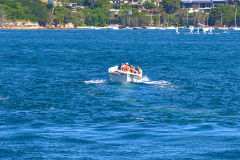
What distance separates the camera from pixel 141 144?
26297 mm

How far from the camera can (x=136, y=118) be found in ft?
111

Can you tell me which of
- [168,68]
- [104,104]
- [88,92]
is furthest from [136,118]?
[168,68]

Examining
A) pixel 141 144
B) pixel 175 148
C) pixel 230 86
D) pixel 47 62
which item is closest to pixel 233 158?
pixel 175 148

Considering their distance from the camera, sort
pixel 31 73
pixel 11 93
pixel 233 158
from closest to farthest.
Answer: pixel 233 158 → pixel 11 93 → pixel 31 73

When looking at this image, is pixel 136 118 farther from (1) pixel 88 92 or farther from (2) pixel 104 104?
(1) pixel 88 92

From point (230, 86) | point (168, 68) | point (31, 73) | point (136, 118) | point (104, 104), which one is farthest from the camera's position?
point (168, 68)

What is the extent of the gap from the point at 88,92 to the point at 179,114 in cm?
1288

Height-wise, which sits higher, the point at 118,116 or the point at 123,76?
the point at 123,76

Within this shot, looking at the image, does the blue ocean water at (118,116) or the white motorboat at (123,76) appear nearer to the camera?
the blue ocean water at (118,116)

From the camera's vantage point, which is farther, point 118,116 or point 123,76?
point 123,76

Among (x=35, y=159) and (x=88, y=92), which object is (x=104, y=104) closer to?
(x=88, y=92)

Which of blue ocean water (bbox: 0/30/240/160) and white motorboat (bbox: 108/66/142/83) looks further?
white motorboat (bbox: 108/66/142/83)

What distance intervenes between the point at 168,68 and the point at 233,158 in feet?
153

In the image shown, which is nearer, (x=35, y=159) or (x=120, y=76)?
(x=35, y=159)
